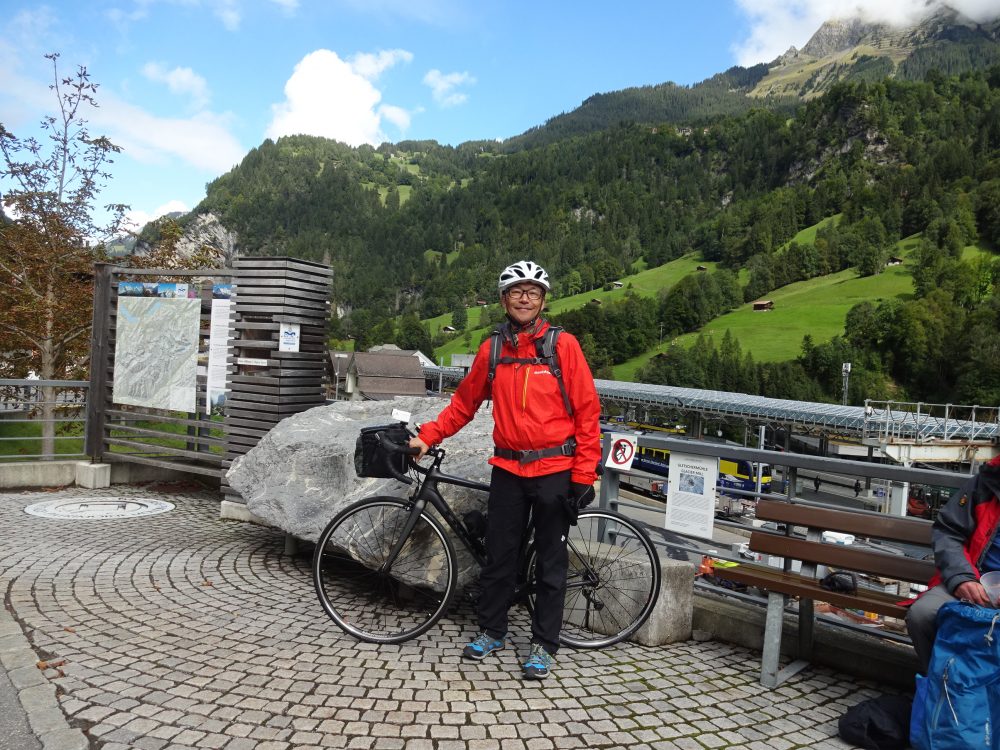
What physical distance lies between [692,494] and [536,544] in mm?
1279

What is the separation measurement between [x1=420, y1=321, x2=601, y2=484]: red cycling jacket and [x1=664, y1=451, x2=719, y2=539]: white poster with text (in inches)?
41.3

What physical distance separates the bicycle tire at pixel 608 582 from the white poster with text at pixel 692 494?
0.42m

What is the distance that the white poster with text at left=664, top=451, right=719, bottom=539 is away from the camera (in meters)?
4.37

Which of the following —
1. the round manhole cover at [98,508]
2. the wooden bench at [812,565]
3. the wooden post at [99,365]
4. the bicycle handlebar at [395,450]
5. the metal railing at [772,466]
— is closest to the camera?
the wooden bench at [812,565]

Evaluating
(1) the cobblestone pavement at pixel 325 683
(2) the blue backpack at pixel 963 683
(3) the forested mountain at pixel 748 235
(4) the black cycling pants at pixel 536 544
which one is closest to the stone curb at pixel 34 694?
(1) the cobblestone pavement at pixel 325 683

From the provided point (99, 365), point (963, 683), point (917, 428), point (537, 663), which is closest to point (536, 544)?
point (537, 663)

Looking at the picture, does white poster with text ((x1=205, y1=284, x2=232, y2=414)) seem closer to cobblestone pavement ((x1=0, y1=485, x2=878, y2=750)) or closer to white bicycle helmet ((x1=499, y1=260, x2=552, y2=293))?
cobblestone pavement ((x1=0, y1=485, x2=878, y2=750))

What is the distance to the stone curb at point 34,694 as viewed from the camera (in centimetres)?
283

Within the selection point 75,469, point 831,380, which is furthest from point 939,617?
point 831,380

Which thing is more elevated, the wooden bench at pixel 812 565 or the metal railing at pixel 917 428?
the wooden bench at pixel 812 565

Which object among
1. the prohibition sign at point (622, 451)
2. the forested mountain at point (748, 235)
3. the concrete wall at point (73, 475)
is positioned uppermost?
the forested mountain at point (748, 235)

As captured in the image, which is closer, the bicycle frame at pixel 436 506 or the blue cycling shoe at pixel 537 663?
the blue cycling shoe at pixel 537 663

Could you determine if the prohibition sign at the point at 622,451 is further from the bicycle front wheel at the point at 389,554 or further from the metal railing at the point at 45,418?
the metal railing at the point at 45,418

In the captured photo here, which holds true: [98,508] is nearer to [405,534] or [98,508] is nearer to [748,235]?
[405,534]
